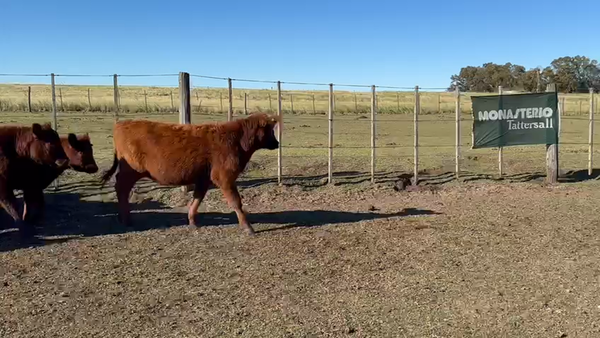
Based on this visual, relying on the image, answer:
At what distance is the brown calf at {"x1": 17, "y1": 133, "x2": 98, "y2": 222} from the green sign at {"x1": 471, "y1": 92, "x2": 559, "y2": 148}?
26.5 feet

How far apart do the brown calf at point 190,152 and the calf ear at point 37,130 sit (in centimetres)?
111

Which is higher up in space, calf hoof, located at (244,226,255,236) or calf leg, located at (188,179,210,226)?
calf leg, located at (188,179,210,226)

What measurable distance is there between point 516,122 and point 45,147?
369 inches

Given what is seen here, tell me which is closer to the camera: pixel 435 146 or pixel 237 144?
pixel 237 144

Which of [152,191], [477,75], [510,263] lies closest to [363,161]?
[152,191]

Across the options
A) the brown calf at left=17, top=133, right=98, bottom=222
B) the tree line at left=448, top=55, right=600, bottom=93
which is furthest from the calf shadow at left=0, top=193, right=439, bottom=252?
the tree line at left=448, top=55, right=600, bottom=93

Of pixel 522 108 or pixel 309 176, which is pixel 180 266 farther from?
pixel 522 108

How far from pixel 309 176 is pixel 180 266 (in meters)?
6.19

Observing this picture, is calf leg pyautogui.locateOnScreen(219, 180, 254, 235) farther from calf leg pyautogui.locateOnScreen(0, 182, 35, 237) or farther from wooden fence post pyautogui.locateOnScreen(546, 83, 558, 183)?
wooden fence post pyautogui.locateOnScreen(546, 83, 558, 183)

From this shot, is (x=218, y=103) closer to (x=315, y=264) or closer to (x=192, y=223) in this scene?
(x=192, y=223)

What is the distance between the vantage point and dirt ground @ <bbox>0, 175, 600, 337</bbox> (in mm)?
4859

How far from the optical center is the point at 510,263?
21.8 feet

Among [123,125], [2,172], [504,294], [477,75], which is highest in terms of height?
[477,75]

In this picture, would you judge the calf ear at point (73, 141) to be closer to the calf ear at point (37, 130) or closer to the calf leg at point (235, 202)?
the calf ear at point (37, 130)
